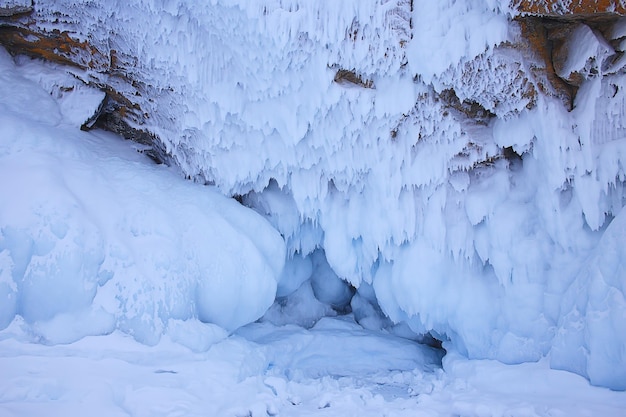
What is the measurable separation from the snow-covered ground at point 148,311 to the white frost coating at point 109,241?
0.02m

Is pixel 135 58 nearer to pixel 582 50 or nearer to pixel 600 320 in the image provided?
pixel 582 50

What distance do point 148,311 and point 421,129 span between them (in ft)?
13.3

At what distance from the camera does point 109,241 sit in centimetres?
503

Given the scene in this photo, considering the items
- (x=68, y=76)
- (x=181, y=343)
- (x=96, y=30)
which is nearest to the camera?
(x=181, y=343)

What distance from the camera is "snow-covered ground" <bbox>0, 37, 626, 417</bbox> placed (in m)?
4.00

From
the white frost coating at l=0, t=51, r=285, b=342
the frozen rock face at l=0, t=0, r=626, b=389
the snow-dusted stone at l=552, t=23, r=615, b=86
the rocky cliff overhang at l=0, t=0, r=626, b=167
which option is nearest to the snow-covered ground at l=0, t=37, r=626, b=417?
the white frost coating at l=0, t=51, r=285, b=342

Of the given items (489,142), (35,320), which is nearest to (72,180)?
(35,320)

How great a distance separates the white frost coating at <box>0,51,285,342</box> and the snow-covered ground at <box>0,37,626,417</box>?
2 cm

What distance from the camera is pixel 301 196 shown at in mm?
6824

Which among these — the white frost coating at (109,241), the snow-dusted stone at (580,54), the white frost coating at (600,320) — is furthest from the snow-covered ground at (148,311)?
the snow-dusted stone at (580,54)

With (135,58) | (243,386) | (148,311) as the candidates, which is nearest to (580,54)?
(243,386)

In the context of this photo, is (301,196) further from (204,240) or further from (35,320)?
(35,320)

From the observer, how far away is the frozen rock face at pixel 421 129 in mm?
4715

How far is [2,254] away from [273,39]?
3.70m
